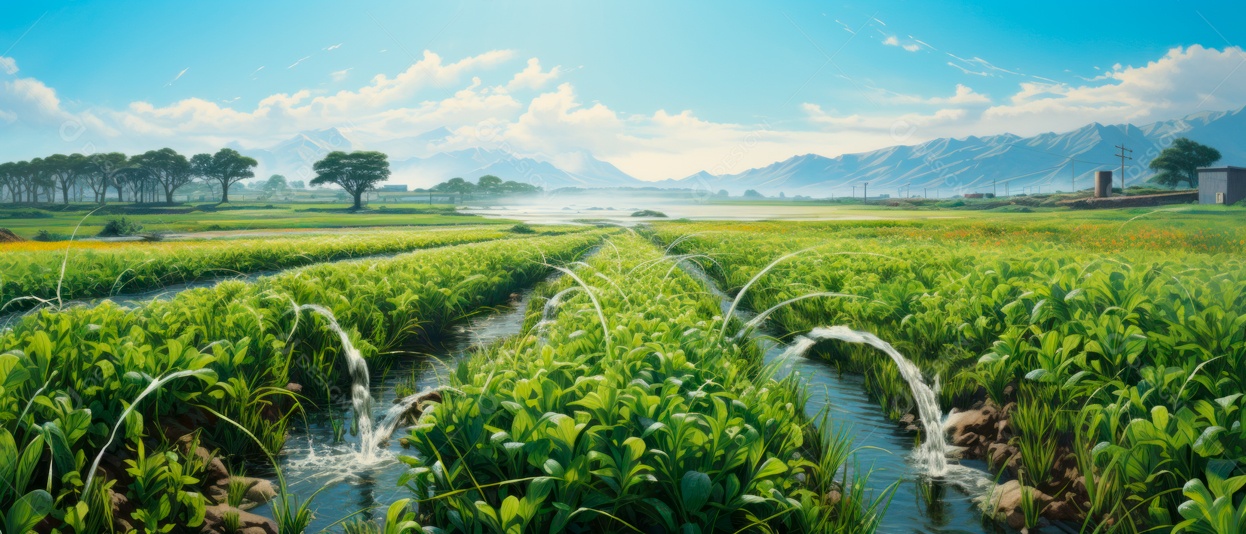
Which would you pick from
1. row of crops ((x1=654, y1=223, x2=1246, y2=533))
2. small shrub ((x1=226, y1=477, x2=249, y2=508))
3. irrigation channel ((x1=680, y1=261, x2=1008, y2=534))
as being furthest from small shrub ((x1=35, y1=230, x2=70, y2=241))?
irrigation channel ((x1=680, y1=261, x2=1008, y2=534))

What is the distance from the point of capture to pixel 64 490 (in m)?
4.25

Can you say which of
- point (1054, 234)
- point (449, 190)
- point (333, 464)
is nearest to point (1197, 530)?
point (333, 464)

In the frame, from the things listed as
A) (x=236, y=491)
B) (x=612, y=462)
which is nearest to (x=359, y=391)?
(x=236, y=491)

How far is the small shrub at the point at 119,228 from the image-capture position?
3516 cm

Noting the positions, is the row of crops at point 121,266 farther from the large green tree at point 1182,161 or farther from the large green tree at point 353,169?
the large green tree at point 1182,161

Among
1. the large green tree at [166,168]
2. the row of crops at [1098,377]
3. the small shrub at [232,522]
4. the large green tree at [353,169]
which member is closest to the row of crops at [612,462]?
the small shrub at [232,522]

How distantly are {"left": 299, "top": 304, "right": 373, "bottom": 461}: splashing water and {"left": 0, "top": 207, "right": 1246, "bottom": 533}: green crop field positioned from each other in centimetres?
4

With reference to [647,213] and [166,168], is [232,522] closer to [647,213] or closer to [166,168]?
[166,168]

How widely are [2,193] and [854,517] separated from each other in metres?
50.7

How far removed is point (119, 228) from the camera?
116 feet

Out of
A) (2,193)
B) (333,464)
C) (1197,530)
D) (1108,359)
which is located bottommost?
(333,464)

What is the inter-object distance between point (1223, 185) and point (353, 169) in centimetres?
6561

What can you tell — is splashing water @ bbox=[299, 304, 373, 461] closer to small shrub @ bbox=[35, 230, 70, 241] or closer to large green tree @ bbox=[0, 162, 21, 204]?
small shrub @ bbox=[35, 230, 70, 241]

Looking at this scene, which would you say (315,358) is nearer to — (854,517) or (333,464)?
(333,464)
